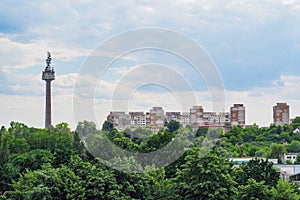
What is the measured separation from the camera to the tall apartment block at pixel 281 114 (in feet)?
201

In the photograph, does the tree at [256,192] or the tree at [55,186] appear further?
the tree at [256,192]

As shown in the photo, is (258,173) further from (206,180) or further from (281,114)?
(281,114)

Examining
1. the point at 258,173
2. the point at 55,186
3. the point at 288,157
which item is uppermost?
the point at 258,173

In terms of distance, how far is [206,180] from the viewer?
1375 cm

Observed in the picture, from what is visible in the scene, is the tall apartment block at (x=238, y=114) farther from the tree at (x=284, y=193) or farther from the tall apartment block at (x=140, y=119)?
the tree at (x=284, y=193)

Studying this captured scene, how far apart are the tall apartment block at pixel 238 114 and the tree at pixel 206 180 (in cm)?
4726

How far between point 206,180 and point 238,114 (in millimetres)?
48346

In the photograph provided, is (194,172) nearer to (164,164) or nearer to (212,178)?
(212,178)

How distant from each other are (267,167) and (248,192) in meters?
2.24

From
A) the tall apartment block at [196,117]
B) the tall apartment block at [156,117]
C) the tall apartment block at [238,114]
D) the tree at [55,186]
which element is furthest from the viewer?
the tall apartment block at [238,114]

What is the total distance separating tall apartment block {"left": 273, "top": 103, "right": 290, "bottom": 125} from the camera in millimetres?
A: 61256

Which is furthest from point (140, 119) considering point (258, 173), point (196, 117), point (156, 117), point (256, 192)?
point (256, 192)

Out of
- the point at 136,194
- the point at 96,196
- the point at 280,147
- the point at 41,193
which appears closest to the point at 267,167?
the point at 136,194

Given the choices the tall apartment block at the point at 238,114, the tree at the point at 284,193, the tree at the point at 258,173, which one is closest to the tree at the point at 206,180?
the tree at the point at 284,193
